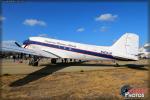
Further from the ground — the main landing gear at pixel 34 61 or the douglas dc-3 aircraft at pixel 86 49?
the douglas dc-3 aircraft at pixel 86 49

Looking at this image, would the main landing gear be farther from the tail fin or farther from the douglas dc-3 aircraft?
the tail fin

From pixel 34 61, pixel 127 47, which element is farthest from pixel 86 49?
pixel 34 61

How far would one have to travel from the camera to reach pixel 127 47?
29328 millimetres

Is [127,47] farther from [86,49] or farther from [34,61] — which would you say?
[34,61]

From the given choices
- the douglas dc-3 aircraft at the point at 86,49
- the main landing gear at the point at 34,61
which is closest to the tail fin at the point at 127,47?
the douglas dc-3 aircraft at the point at 86,49

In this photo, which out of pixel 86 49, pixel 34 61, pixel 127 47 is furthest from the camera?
pixel 86 49

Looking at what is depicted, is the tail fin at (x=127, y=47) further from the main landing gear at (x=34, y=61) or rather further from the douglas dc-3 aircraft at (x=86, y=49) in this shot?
the main landing gear at (x=34, y=61)

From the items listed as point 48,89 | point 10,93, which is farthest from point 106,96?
point 10,93

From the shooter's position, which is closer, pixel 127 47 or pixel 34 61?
→ pixel 127 47

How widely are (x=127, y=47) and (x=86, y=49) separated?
19.8 ft

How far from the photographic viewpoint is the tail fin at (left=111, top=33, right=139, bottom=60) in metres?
29.0

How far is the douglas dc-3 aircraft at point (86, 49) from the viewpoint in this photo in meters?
29.1

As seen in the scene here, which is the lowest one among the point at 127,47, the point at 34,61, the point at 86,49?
the point at 34,61

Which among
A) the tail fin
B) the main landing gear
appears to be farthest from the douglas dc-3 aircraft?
the main landing gear
